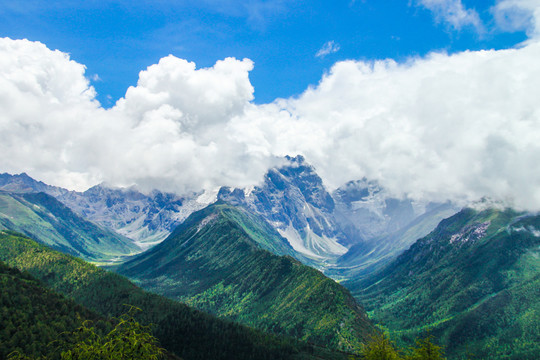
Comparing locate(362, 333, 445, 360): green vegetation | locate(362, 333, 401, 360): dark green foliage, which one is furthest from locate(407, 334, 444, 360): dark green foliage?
locate(362, 333, 401, 360): dark green foliage

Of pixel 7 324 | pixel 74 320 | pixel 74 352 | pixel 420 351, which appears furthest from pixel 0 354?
pixel 420 351

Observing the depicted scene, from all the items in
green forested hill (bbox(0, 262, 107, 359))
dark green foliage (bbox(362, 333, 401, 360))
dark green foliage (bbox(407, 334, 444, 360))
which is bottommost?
dark green foliage (bbox(407, 334, 444, 360))

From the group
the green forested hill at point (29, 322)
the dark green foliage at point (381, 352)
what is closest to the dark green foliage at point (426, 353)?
the dark green foliage at point (381, 352)

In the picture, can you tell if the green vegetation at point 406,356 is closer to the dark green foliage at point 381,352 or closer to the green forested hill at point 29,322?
the dark green foliage at point 381,352

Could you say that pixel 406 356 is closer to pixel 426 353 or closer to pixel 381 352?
pixel 426 353

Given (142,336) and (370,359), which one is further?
(370,359)

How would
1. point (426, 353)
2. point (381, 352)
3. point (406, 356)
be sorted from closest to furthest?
1. point (426, 353)
2. point (406, 356)
3. point (381, 352)

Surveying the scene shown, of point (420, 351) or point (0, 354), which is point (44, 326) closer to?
point (0, 354)

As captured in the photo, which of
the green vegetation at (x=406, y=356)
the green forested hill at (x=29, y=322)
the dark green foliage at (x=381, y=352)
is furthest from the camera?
the green forested hill at (x=29, y=322)

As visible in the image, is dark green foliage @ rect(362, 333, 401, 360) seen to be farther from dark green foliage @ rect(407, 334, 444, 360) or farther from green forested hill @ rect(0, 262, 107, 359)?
green forested hill @ rect(0, 262, 107, 359)

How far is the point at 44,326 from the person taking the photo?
171375 millimetres

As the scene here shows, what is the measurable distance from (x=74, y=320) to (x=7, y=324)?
1272 inches

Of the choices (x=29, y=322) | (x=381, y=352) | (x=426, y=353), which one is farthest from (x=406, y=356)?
(x=29, y=322)

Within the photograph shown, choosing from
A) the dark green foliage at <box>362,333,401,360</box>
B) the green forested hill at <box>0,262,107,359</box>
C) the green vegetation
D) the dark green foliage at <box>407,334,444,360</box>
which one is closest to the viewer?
the dark green foliage at <box>407,334,444,360</box>
